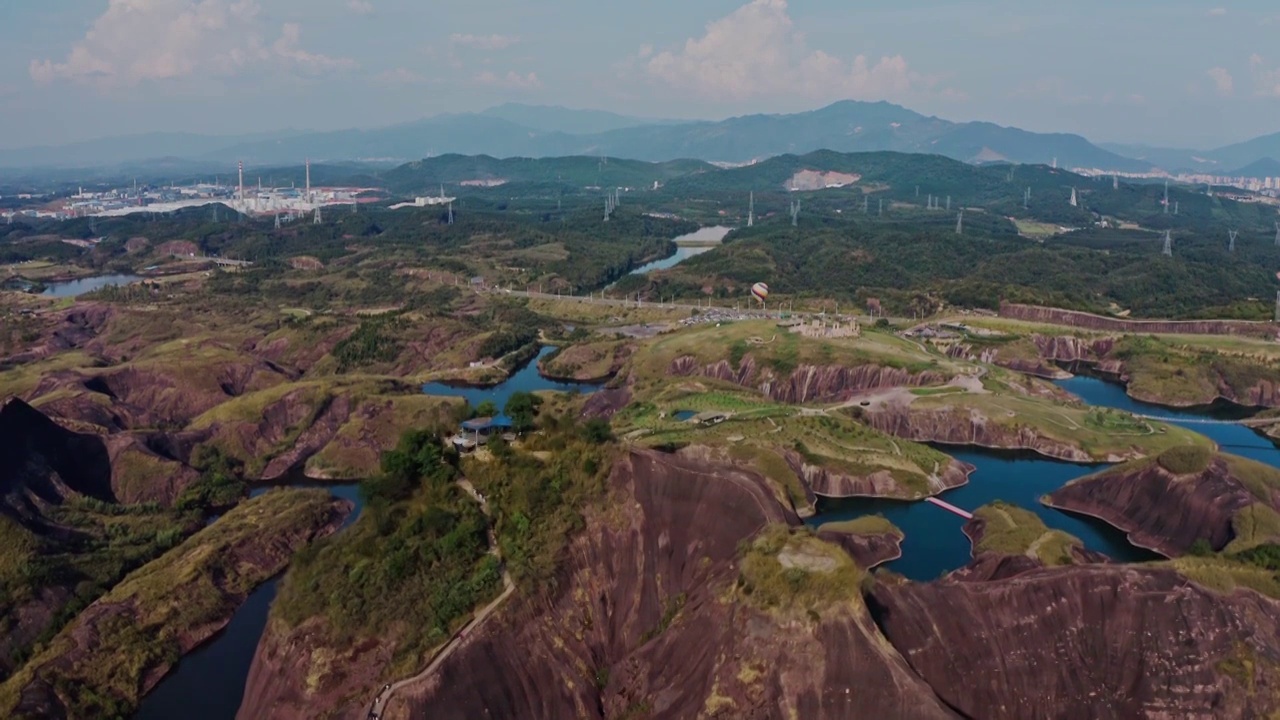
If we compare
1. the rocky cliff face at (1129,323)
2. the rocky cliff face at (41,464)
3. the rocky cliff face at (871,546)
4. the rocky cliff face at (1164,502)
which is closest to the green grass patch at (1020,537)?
the rocky cliff face at (871,546)

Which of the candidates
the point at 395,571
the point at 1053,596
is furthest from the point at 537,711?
the point at 1053,596

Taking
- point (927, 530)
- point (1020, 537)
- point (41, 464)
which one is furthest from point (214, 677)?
point (1020, 537)

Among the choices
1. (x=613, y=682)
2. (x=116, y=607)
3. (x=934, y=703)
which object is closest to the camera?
(x=934, y=703)

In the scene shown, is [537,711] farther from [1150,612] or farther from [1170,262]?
[1170,262]

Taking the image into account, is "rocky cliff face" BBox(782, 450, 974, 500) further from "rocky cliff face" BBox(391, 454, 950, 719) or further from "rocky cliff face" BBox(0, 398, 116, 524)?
"rocky cliff face" BBox(0, 398, 116, 524)

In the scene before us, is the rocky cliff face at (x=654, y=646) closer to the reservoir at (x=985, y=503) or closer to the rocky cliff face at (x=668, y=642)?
the rocky cliff face at (x=668, y=642)
